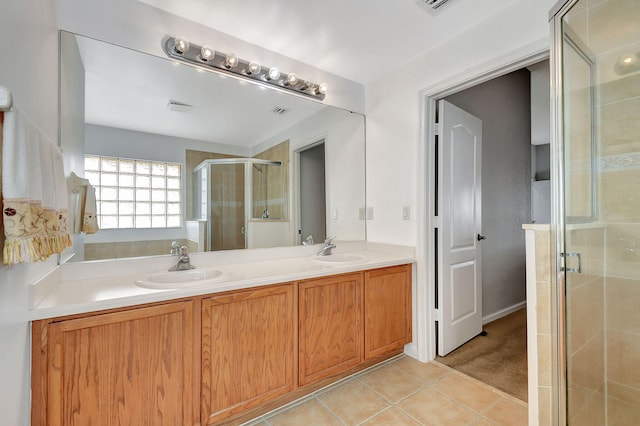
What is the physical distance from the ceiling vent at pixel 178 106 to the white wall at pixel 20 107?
641 mm

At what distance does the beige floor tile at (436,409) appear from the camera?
1.59 m

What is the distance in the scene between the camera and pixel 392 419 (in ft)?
5.24

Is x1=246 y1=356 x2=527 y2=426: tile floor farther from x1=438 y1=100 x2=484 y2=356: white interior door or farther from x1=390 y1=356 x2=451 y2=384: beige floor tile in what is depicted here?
x1=438 y1=100 x2=484 y2=356: white interior door

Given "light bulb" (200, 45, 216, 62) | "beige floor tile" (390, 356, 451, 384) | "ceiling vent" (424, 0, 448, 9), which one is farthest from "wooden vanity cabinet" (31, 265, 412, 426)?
"ceiling vent" (424, 0, 448, 9)

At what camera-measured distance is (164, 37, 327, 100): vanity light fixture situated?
174 cm

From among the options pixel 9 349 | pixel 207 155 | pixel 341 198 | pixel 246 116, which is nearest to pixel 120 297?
pixel 9 349

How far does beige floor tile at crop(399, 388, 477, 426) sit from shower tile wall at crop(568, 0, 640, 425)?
568mm

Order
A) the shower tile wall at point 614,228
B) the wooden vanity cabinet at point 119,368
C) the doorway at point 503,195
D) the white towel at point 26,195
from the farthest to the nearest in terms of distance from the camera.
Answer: the doorway at point 503,195
the shower tile wall at point 614,228
the wooden vanity cabinet at point 119,368
the white towel at point 26,195

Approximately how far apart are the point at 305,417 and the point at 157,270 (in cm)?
121

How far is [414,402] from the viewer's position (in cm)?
174

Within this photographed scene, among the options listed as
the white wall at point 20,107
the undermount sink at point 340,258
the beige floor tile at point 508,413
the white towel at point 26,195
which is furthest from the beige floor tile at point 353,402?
the white towel at point 26,195

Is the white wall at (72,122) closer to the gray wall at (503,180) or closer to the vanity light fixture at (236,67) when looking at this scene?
the vanity light fixture at (236,67)

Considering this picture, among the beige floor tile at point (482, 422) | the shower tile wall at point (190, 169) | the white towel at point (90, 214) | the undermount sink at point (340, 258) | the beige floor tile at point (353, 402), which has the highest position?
the shower tile wall at point (190, 169)

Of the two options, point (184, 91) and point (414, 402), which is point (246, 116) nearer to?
point (184, 91)
